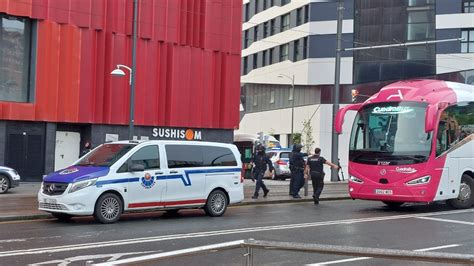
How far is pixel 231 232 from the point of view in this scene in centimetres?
1170

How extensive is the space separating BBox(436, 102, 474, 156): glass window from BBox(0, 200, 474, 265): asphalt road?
6.25ft

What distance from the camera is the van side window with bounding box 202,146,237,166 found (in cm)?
1466

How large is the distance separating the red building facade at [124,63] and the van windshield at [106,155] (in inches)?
491

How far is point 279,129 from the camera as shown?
6253 centimetres

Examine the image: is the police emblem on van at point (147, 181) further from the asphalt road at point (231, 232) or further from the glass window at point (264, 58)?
the glass window at point (264, 58)

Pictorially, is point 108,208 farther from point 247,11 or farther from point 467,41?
point 247,11

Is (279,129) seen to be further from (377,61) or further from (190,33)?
(190,33)

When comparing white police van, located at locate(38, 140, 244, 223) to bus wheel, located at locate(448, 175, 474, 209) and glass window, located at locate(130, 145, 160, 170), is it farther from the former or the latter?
bus wheel, located at locate(448, 175, 474, 209)

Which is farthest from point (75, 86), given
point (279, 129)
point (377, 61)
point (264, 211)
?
point (279, 129)

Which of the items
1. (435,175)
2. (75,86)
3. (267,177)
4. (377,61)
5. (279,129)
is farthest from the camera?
(279,129)

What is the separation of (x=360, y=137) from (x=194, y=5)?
15.0m

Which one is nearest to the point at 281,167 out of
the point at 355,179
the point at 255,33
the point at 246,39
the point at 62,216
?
the point at 355,179

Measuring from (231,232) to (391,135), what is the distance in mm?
6571

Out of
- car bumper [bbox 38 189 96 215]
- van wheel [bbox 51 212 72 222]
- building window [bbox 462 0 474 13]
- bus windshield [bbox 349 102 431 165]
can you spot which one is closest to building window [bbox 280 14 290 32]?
building window [bbox 462 0 474 13]
